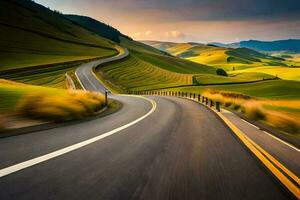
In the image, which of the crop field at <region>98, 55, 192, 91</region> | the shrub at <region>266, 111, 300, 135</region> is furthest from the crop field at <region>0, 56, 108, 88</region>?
the shrub at <region>266, 111, 300, 135</region>

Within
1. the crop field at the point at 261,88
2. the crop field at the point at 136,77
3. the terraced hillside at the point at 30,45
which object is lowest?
the crop field at the point at 261,88

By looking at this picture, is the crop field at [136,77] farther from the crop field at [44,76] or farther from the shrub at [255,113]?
the shrub at [255,113]

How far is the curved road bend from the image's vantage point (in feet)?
13.4

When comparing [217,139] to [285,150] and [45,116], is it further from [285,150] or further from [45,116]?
[45,116]

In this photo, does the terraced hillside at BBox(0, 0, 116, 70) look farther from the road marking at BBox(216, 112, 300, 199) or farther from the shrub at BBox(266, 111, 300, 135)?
the road marking at BBox(216, 112, 300, 199)

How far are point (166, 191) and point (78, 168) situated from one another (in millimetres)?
1667

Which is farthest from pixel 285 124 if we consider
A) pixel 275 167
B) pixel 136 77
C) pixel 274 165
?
pixel 136 77

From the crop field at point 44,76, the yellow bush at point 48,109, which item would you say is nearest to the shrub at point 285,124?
the yellow bush at point 48,109

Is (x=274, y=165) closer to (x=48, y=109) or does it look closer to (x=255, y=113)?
(x=48, y=109)

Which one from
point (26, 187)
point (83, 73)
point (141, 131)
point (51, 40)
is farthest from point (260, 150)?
point (51, 40)

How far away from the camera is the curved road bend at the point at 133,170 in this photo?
407 cm

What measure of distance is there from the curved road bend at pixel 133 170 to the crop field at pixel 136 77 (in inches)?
2522

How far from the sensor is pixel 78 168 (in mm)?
5109

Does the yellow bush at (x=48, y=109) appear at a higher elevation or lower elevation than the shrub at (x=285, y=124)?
higher
